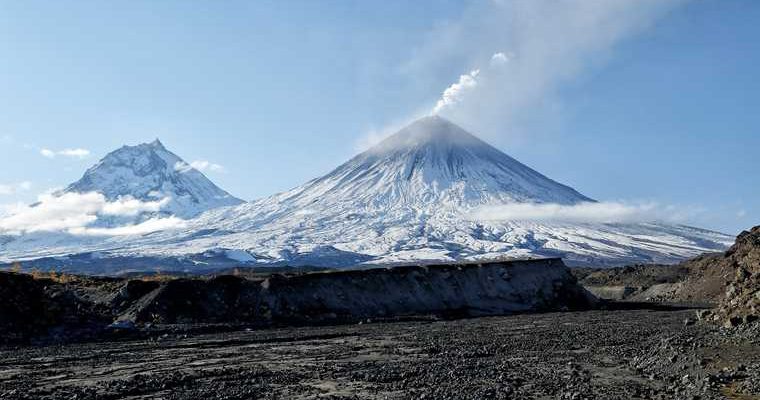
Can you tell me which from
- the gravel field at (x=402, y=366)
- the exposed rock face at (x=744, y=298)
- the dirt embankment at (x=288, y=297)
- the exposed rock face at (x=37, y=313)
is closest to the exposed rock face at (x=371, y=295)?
the dirt embankment at (x=288, y=297)

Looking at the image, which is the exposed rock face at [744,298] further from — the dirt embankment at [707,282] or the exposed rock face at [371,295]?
the exposed rock face at [371,295]

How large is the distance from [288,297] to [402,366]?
24585 millimetres

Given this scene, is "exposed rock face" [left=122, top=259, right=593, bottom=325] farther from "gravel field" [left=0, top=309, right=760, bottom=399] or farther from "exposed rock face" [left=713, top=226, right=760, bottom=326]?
"exposed rock face" [left=713, top=226, right=760, bottom=326]

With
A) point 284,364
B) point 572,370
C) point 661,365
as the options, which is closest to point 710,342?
point 661,365

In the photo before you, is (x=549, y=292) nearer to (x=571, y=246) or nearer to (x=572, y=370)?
(x=572, y=370)

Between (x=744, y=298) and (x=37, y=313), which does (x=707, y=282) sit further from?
(x=37, y=313)

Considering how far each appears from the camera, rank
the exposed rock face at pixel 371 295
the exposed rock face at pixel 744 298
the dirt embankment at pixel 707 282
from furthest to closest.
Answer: the exposed rock face at pixel 371 295 → the dirt embankment at pixel 707 282 → the exposed rock face at pixel 744 298

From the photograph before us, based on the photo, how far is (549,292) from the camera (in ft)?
190

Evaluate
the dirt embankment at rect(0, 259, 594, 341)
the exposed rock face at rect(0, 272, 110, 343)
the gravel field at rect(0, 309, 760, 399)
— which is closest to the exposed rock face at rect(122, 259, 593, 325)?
the dirt embankment at rect(0, 259, 594, 341)

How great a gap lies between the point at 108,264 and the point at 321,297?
6463 inches

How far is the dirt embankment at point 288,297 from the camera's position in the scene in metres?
36.9

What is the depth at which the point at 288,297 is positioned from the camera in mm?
46188

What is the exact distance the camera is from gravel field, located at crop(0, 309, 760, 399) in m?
17.7

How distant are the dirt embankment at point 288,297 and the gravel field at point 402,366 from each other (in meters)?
6.30
